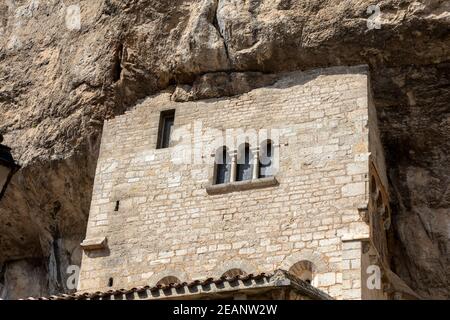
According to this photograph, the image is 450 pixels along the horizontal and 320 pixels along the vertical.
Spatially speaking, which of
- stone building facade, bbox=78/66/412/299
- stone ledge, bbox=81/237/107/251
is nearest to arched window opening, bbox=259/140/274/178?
stone building facade, bbox=78/66/412/299

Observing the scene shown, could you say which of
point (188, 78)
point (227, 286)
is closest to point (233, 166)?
point (188, 78)

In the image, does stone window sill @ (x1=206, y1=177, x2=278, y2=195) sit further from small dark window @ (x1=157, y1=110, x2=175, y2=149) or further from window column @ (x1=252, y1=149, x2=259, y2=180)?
small dark window @ (x1=157, y1=110, x2=175, y2=149)

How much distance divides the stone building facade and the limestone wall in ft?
0.06

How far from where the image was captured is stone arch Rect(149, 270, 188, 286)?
48.3 feet

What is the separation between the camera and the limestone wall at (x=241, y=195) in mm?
14289

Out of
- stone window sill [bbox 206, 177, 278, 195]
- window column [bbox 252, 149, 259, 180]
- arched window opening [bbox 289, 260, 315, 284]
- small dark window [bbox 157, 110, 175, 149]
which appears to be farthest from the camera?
small dark window [bbox 157, 110, 175, 149]

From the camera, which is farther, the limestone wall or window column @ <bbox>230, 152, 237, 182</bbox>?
window column @ <bbox>230, 152, 237, 182</bbox>

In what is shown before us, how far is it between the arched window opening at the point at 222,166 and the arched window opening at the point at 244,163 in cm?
19

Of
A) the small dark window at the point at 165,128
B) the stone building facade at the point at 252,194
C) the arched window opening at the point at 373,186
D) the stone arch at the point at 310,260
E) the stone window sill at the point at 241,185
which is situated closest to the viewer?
the stone arch at the point at 310,260

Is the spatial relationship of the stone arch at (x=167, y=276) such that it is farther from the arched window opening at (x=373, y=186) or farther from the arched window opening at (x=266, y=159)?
the arched window opening at (x=373, y=186)

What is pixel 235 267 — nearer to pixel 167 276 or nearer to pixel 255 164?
pixel 167 276

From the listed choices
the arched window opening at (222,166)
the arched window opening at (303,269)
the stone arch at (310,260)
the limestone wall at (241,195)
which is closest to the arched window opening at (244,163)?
the arched window opening at (222,166)

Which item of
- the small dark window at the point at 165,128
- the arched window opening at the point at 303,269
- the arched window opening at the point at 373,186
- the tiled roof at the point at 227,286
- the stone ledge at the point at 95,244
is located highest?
the small dark window at the point at 165,128

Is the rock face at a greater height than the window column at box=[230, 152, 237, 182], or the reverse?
the rock face
